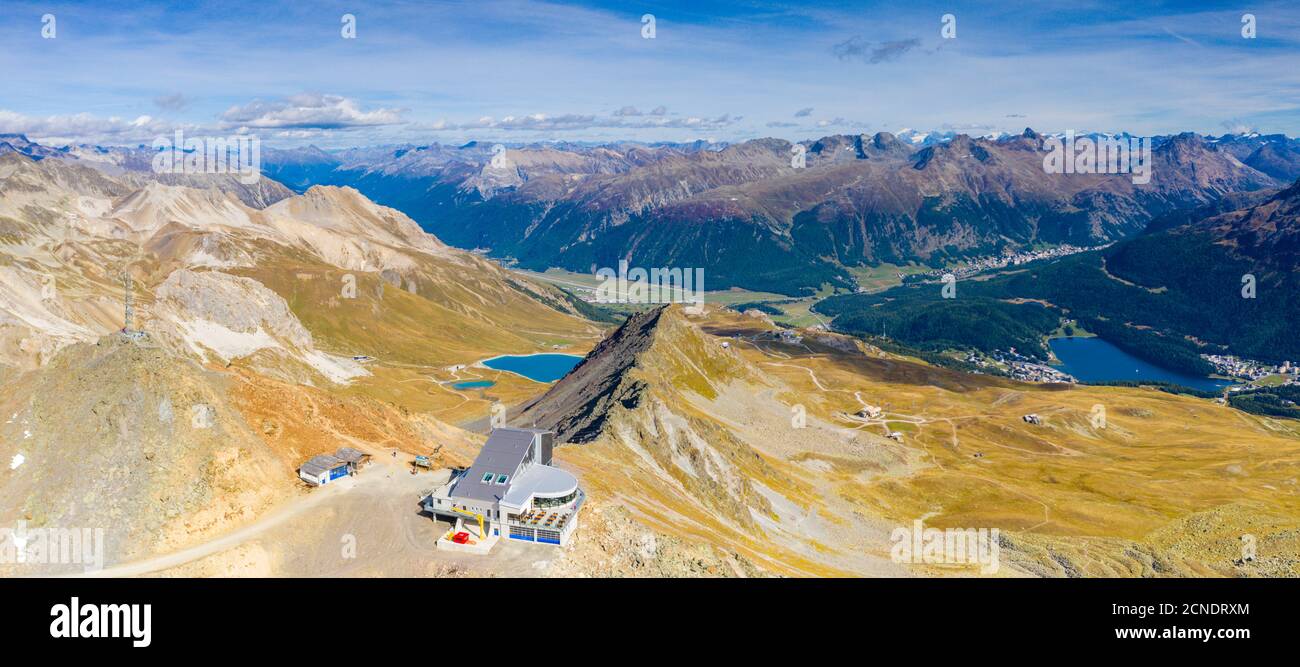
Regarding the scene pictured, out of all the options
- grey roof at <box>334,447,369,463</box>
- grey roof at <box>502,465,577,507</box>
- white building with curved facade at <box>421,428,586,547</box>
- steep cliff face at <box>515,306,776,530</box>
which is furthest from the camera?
steep cliff face at <box>515,306,776,530</box>

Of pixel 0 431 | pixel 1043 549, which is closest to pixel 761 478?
pixel 1043 549

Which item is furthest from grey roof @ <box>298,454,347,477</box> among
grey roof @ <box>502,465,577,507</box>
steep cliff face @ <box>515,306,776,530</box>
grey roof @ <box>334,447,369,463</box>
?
steep cliff face @ <box>515,306,776,530</box>

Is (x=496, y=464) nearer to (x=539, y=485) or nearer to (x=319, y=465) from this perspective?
(x=539, y=485)

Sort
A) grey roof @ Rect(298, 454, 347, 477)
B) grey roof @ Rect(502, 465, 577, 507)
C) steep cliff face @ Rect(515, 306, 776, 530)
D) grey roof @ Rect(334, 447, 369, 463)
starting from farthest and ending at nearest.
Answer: steep cliff face @ Rect(515, 306, 776, 530) → grey roof @ Rect(334, 447, 369, 463) → grey roof @ Rect(298, 454, 347, 477) → grey roof @ Rect(502, 465, 577, 507)

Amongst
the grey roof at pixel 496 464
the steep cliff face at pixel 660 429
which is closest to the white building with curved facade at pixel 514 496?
the grey roof at pixel 496 464

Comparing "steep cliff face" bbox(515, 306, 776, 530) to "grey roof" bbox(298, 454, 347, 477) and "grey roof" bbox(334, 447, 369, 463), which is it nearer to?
"grey roof" bbox(334, 447, 369, 463)

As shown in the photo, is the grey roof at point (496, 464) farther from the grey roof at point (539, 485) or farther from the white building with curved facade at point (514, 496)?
the grey roof at point (539, 485)

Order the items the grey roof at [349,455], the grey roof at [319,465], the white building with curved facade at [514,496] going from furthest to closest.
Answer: the grey roof at [349,455] → the grey roof at [319,465] → the white building with curved facade at [514,496]

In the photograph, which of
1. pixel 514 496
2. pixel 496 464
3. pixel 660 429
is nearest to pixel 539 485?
pixel 514 496
